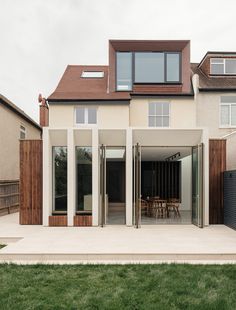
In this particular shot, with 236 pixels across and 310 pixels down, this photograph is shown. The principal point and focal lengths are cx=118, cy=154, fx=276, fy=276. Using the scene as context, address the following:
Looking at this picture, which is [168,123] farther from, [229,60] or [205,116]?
[229,60]

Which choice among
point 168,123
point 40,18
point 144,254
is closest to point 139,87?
point 168,123

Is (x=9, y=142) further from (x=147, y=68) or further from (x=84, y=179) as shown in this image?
(x=147, y=68)

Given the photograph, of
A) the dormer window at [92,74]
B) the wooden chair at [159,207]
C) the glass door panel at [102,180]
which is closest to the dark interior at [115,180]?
the wooden chair at [159,207]

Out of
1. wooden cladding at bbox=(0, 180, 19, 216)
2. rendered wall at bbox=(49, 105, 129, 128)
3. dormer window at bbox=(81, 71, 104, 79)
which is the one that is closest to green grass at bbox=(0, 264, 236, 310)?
wooden cladding at bbox=(0, 180, 19, 216)

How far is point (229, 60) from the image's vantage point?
57.7 feet

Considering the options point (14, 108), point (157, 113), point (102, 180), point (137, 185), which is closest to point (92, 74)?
point (157, 113)

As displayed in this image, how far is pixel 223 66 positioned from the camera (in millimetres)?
17656

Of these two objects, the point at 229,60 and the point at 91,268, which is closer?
the point at 91,268

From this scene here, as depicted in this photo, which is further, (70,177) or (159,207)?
(159,207)

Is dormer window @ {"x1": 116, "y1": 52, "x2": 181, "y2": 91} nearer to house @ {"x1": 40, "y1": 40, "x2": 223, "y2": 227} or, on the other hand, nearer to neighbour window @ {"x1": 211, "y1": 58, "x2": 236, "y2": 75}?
house @ {"x1": 40, "y1": 40, "x2": 223, "y2": 227}

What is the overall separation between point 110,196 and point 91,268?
34.9 ft

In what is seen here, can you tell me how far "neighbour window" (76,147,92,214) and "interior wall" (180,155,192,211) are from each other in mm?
6983

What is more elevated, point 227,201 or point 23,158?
point 23,158

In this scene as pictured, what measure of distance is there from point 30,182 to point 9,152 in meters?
5.47
